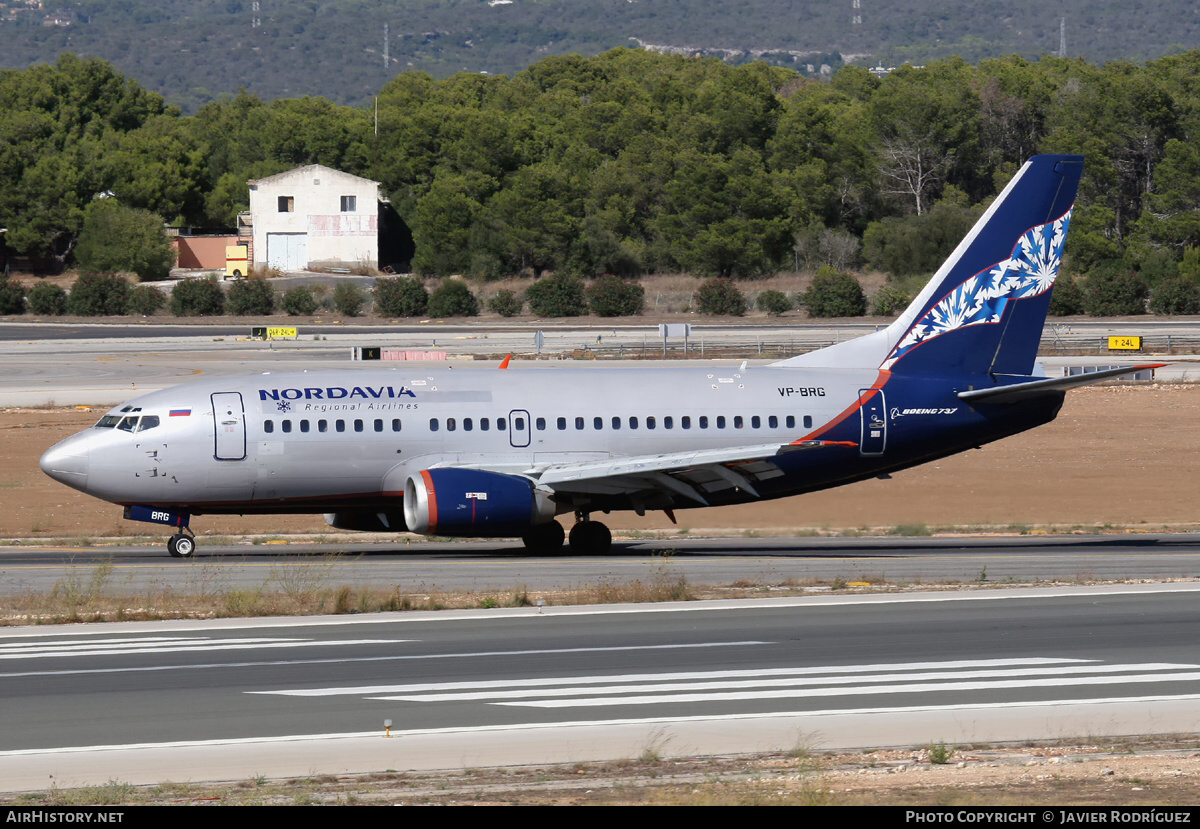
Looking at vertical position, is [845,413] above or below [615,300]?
below

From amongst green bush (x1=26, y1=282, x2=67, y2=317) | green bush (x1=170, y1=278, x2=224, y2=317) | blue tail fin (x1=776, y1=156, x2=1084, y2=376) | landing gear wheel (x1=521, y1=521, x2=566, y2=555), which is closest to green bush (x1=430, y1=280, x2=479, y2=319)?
green bush (x1=170, y1=278, x2=224, y2=317)

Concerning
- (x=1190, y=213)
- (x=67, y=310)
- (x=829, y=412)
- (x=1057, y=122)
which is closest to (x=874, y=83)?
(x=1057, y=122)

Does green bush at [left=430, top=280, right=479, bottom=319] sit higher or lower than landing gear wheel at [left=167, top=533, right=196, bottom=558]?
higher

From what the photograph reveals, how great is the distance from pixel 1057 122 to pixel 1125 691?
12609 centimetres

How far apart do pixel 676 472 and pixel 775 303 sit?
82.2 m

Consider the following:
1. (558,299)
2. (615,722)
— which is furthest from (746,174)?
(615,722)

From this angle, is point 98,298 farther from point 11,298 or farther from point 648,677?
point 648,677

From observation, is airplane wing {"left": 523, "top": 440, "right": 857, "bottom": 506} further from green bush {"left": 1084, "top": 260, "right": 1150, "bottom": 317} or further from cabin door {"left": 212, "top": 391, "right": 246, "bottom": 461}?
green bush {"left": 1084, "top": 260, "right": 1150, "bottom": 317}

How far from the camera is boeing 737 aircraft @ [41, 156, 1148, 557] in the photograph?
1288 inches

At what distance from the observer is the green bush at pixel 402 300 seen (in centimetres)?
11519

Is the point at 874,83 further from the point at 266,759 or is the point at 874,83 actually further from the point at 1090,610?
the point at 266,759

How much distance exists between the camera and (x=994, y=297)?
36844 millimetres

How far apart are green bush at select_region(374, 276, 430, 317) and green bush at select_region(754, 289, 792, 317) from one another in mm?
25478
